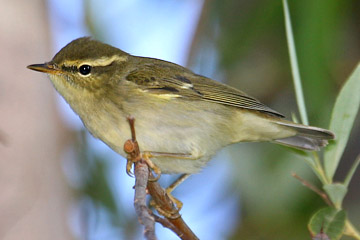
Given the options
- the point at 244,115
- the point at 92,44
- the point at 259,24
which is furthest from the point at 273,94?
the point at 92,44

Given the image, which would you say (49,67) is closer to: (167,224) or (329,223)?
(167,224)

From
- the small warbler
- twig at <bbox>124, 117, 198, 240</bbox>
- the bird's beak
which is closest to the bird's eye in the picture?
the small warbler

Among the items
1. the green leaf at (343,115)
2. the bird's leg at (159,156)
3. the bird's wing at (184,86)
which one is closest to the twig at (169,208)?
the bird's leg at (159,156)

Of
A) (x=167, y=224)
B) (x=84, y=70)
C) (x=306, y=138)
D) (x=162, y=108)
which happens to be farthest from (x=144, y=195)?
(x=306, y=138)

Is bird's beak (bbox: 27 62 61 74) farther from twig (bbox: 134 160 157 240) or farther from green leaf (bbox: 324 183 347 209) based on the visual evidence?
green leaf (bbox: 324 183 347 209)

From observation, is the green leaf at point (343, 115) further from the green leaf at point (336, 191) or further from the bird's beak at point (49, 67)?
the bird's beak at point (49, 67)

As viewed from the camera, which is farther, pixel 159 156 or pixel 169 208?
pixel 159 156
